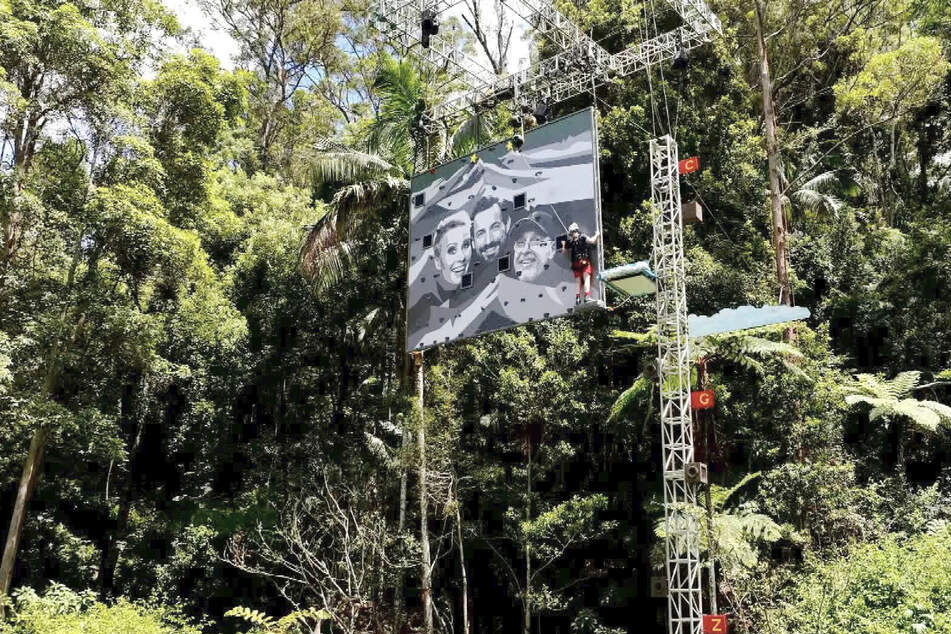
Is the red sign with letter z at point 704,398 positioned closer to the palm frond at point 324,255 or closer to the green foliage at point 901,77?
the palm frond at point 324,255

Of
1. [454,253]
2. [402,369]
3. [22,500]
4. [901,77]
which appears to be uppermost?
[901,77]

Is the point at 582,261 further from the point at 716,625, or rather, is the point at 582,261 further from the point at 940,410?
the point at 940,410

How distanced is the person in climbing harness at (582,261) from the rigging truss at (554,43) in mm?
2776

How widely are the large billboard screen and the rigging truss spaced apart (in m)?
1.20

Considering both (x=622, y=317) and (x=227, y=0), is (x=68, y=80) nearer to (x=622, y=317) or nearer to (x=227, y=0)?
(x=622, y=317)

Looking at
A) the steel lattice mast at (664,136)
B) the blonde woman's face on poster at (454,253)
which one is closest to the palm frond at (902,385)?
the steel lattice mast at (664,136)

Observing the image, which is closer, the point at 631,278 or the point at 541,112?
the point at 631,278

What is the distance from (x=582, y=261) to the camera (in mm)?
10227

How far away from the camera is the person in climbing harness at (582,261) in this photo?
1016 centimetres

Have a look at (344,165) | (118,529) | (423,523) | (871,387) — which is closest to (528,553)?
(423,523)

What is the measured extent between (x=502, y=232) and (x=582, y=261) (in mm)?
1587

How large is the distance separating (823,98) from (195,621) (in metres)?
18.3

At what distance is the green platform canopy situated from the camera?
9.42 m

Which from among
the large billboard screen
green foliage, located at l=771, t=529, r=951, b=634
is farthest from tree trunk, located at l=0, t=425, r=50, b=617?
green foliage, located at l=771, t=529, r=951, b=634
